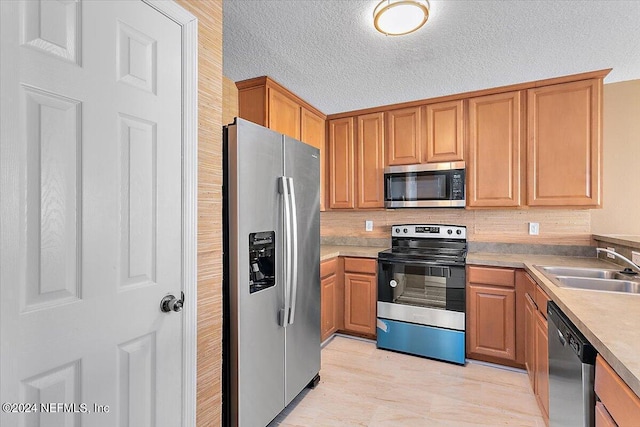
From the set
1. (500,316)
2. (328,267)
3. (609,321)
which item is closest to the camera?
(609,321)

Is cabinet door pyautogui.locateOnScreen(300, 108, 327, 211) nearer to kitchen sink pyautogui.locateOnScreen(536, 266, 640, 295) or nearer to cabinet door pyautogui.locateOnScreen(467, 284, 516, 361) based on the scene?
cabinet door pyautogui.locateOnScreen(467, 284, 516, 361)

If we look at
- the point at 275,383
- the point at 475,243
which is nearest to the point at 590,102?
the point at 475,243

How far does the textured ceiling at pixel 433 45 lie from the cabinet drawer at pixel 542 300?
1537 millimetres

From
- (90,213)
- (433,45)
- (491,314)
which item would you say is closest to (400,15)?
(433,45)

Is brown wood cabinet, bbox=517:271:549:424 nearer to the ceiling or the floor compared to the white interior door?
nearer to the floor

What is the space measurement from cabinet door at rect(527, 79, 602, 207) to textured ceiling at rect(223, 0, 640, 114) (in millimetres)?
188

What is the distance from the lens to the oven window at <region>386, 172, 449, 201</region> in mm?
2922

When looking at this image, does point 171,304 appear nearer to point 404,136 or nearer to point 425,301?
point 425,301

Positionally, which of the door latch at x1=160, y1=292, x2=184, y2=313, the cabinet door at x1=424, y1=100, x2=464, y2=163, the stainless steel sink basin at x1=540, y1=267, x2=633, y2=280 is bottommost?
the stainless steel sink basin at x1=540, y1=267, x2=633, y2=280

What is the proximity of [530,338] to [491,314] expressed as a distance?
0.36 meters

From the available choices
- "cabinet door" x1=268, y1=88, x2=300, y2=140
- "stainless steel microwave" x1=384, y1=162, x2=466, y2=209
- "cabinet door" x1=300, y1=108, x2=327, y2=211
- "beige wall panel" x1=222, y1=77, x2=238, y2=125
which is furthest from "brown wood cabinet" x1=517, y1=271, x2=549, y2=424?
"beige wall panel" x1=222, y1=77, x2=238, y2=125

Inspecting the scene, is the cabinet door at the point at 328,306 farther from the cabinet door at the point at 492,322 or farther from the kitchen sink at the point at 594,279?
the kitchen sink at the point at 594,279

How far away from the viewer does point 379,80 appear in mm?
2561

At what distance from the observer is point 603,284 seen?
6.05ft
